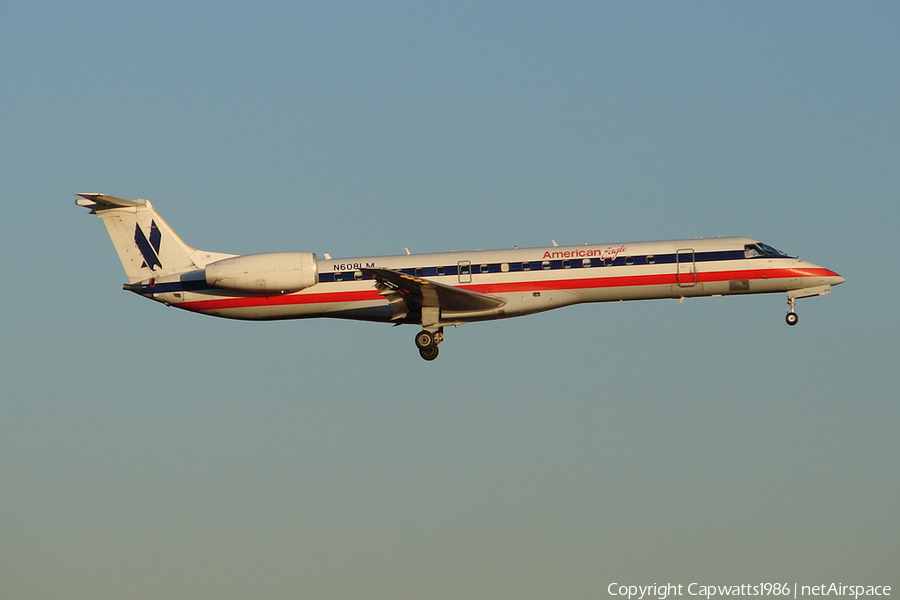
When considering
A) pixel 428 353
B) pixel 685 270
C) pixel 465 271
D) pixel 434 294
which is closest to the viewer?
pixel 434 294

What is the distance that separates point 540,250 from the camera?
1264 inches

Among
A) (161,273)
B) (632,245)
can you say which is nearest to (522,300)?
(632,245)

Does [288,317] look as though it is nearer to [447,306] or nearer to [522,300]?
[447,306]

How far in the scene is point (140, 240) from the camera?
3384cm

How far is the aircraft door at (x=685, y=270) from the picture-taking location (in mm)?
31500

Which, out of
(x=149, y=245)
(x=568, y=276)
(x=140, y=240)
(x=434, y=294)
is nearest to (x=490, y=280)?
(x=434, y=294)

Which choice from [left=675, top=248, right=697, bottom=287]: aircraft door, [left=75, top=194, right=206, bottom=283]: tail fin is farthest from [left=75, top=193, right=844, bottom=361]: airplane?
[left=75, top=194, right=206, bottom=283]: tail fin

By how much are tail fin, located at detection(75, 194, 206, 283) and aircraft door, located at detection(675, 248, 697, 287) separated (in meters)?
14.5

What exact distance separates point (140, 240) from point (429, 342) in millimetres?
9606

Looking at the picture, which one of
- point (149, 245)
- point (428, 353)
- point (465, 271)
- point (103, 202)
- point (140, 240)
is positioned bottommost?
point (428, 353)

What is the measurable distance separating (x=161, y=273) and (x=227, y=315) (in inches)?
98.0

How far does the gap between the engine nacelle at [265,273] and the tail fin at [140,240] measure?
7.47 ft

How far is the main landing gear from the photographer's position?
3203 cm

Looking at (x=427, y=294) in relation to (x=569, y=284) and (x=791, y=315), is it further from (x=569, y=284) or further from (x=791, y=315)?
(x=791, y=315)
